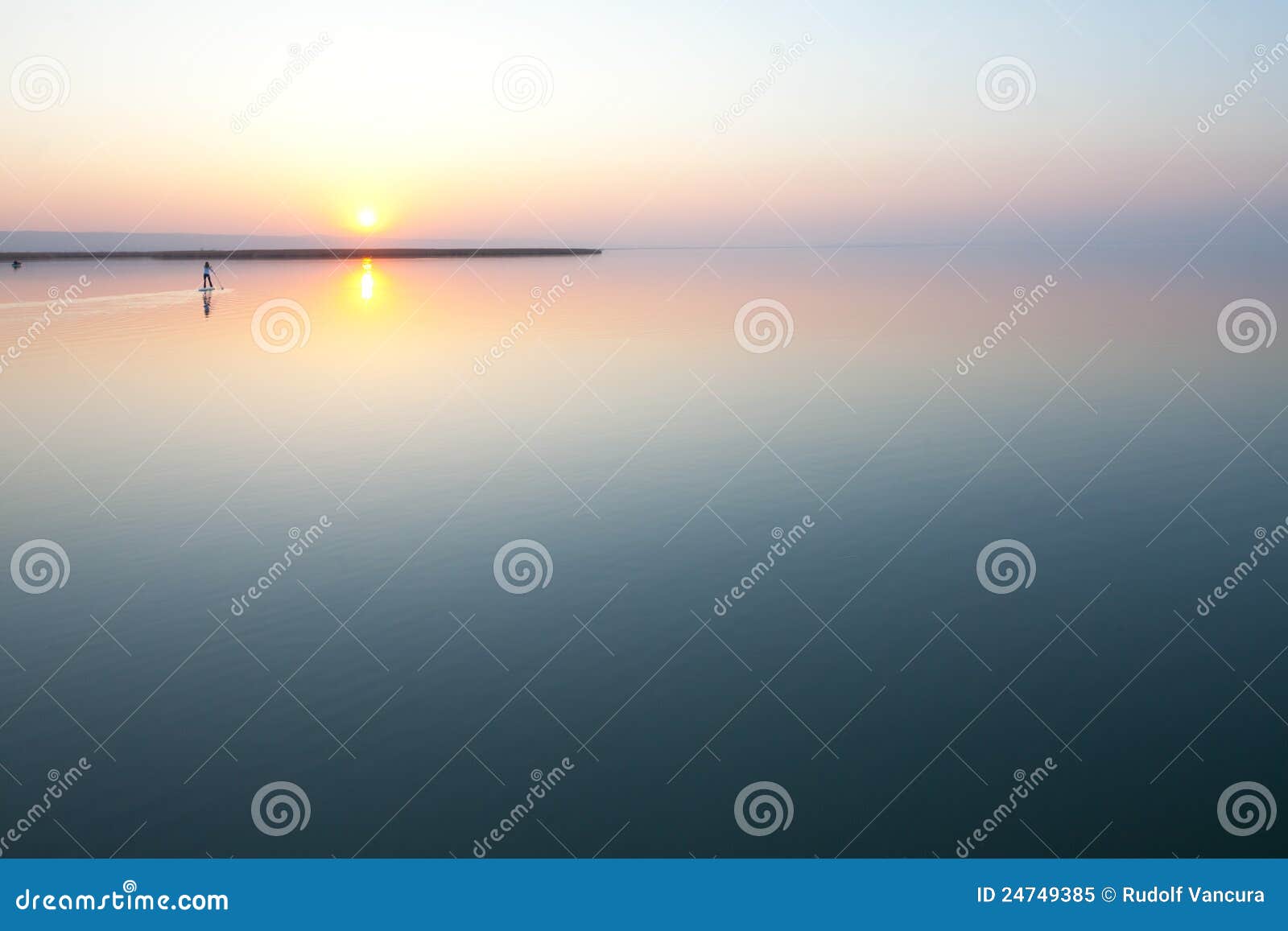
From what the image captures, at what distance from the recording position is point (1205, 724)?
9.17 m

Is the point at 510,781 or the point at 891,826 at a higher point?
the point at 891,826

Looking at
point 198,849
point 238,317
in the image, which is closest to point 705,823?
point 198,849

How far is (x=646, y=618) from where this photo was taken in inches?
445

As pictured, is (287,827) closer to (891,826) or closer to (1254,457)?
(891,826)

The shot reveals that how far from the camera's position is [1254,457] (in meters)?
18.0

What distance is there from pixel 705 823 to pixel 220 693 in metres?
4.77

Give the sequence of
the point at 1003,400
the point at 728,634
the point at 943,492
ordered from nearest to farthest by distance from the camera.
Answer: the point at 728,634
the point at 943,492
the point at 1003,400

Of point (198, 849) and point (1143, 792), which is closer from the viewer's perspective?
point (198, 849)

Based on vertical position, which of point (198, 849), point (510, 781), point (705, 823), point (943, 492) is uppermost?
point (943, 492)

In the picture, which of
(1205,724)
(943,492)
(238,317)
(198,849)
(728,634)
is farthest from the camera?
(238,317)

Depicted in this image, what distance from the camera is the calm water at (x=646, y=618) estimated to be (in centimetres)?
809

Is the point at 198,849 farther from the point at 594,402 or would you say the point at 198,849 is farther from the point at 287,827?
the point at 594,402

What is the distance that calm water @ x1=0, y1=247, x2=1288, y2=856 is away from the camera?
8.09 m

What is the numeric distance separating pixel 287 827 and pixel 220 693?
2331mm
